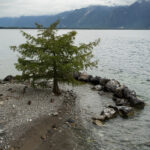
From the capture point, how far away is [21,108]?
15.9 meters

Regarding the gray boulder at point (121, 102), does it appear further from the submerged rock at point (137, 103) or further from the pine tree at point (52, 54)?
the pine tree at point (52, 54)

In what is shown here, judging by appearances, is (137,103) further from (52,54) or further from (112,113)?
(52,54)

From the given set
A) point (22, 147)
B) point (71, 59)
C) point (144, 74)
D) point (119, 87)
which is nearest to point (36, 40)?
point (71, 59)

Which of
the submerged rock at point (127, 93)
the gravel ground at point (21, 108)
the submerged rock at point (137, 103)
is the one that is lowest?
the submerged rock at point (137, 103)

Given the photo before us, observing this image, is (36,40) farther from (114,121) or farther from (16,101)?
(114,121)

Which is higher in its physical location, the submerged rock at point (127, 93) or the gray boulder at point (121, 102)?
the submerged rock at point (127, 93)

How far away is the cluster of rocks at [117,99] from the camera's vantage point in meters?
17.0

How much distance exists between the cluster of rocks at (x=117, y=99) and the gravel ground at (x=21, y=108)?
446cm

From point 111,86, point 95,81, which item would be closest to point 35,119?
point 111,86

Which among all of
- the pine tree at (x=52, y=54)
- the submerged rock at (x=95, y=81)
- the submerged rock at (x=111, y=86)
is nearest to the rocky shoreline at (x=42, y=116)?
the submerged rock at (x=111, y=86)

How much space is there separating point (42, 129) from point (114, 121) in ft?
20.1

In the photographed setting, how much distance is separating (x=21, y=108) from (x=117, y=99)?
1028 centimetres

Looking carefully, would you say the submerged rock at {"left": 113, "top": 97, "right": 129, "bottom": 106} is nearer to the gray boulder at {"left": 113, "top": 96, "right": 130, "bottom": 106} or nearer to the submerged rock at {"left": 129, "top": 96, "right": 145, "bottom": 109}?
the gray boulder at {"left": 113, "top": 96, "right": 130, "bottom": 106}

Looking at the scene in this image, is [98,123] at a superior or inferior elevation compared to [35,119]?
inferior
